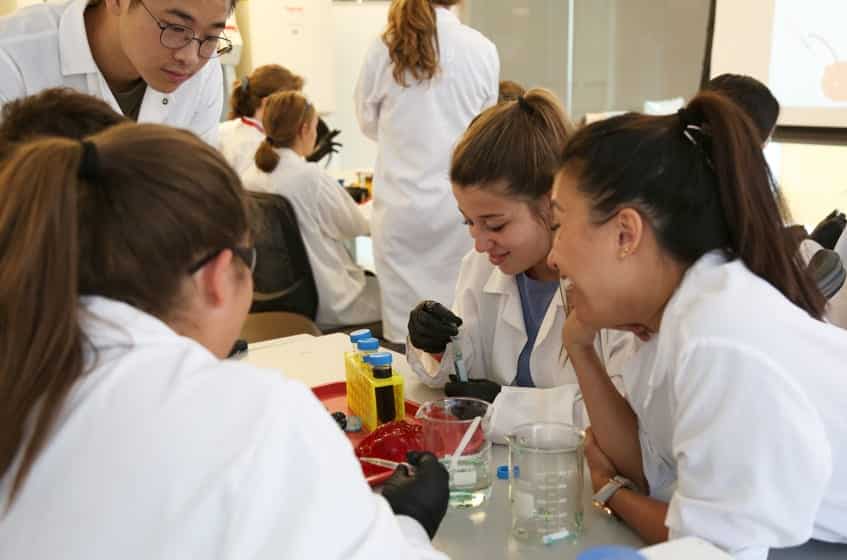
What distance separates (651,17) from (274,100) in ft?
7.40

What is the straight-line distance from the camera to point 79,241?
2.32ft

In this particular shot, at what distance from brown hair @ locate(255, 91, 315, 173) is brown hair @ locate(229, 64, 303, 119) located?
496mm

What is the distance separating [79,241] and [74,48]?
3.57ft

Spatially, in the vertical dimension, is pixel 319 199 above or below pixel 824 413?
below

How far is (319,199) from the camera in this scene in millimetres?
2992

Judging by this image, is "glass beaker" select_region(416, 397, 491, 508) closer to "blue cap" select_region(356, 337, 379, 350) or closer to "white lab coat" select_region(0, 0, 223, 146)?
"blue cap" select_region(356, 337, 379, 350)

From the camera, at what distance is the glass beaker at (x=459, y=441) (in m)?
1.10

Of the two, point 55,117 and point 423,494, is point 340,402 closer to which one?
point 423,494

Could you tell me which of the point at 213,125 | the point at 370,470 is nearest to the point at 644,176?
the point at 370,470

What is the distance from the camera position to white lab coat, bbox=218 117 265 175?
340 cm

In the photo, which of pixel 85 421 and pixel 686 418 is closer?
pixel 85 421

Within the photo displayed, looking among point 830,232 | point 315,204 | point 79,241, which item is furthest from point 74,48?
point 830,232

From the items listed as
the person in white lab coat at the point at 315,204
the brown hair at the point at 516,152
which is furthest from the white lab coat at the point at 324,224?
the brown hair at the point at 516,152

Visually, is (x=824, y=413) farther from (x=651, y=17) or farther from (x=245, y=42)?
Result: (x=245, y=42)
